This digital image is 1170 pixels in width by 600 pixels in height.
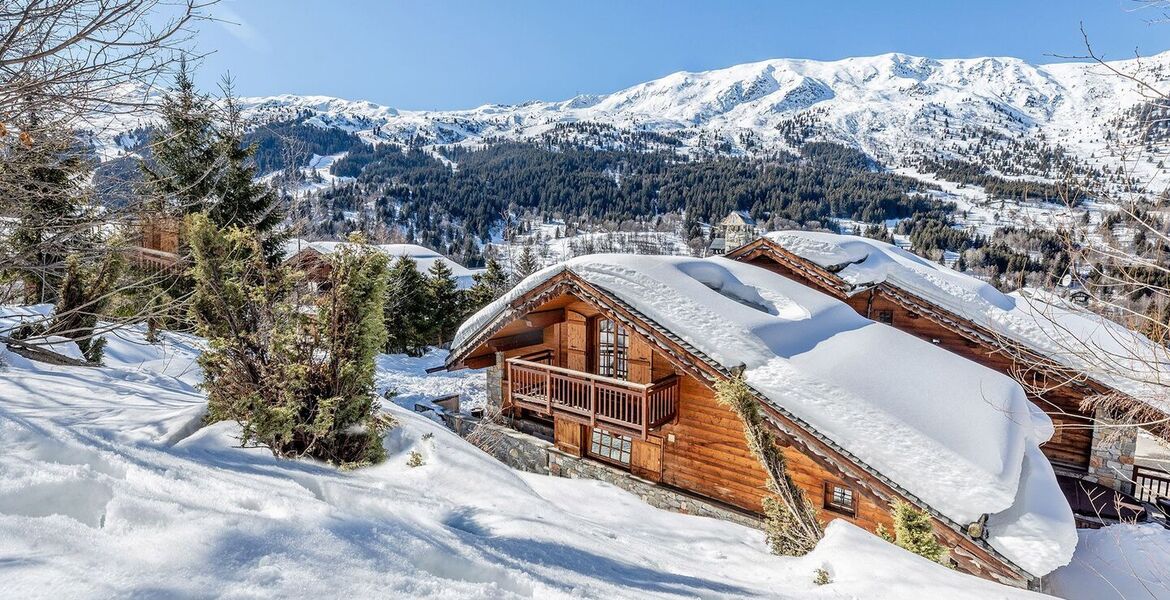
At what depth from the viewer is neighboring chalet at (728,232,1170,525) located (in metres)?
10.2

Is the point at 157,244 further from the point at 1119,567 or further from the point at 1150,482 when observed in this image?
the point at 1150,482

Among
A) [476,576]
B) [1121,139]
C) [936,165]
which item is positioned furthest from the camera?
[936,165]

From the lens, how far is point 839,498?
8.77m

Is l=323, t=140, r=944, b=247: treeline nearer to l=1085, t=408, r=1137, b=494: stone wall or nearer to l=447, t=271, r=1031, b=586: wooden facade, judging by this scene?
l=447, t=271, r=1031, b=586: wooden facade

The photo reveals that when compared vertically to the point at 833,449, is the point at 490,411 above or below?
below

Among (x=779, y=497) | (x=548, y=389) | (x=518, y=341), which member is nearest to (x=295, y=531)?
(x=779, y=497)

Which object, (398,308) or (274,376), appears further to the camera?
(398,308)

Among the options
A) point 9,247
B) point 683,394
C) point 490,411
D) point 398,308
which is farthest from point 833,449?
point 398,308

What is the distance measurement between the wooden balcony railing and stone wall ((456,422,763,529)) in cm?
150

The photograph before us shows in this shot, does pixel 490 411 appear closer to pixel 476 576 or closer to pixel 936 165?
pixel 476 576

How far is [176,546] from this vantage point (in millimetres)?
2467

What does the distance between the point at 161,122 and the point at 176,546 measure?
481cm

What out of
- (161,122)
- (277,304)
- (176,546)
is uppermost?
(161,122)

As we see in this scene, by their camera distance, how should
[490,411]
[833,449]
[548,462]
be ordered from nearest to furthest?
[833,449], [548,462], [490,411]
